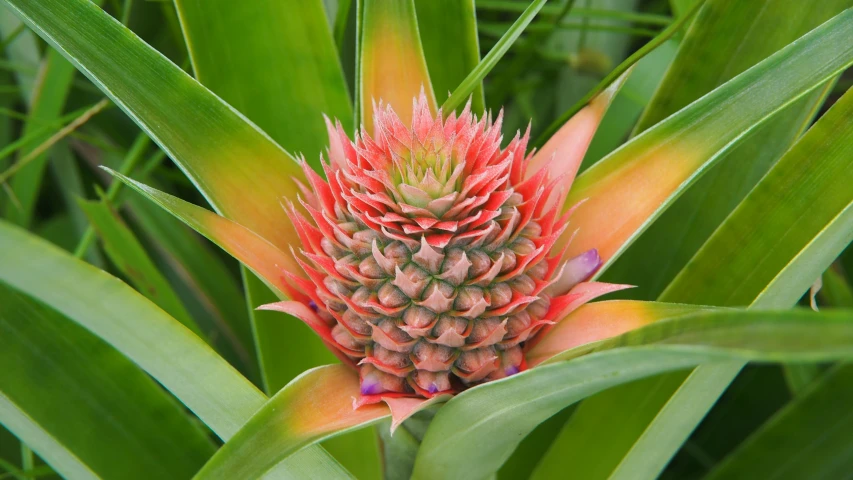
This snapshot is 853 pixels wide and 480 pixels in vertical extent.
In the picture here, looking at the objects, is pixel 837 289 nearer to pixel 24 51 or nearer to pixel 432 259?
pixel 432 259

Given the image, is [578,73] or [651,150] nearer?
[651,150]

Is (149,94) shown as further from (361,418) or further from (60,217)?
(60,217)

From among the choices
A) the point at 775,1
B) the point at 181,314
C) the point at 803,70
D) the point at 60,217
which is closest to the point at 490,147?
the point at 803,70

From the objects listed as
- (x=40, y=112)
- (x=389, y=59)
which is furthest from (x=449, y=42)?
(x=40, y=112)

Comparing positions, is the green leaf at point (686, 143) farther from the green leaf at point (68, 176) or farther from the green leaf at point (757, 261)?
the green leaf at point (68, 176)

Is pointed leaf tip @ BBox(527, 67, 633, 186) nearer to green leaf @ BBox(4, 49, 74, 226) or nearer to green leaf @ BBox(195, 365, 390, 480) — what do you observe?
green leaf @ BBox(195, 365, 390, 480)

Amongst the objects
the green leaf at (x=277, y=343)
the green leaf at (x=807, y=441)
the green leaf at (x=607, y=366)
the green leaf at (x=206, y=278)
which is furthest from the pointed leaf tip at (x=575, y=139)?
the green leaf at (x=206, y=278)

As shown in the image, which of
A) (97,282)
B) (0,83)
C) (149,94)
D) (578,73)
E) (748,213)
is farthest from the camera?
(0,83)
